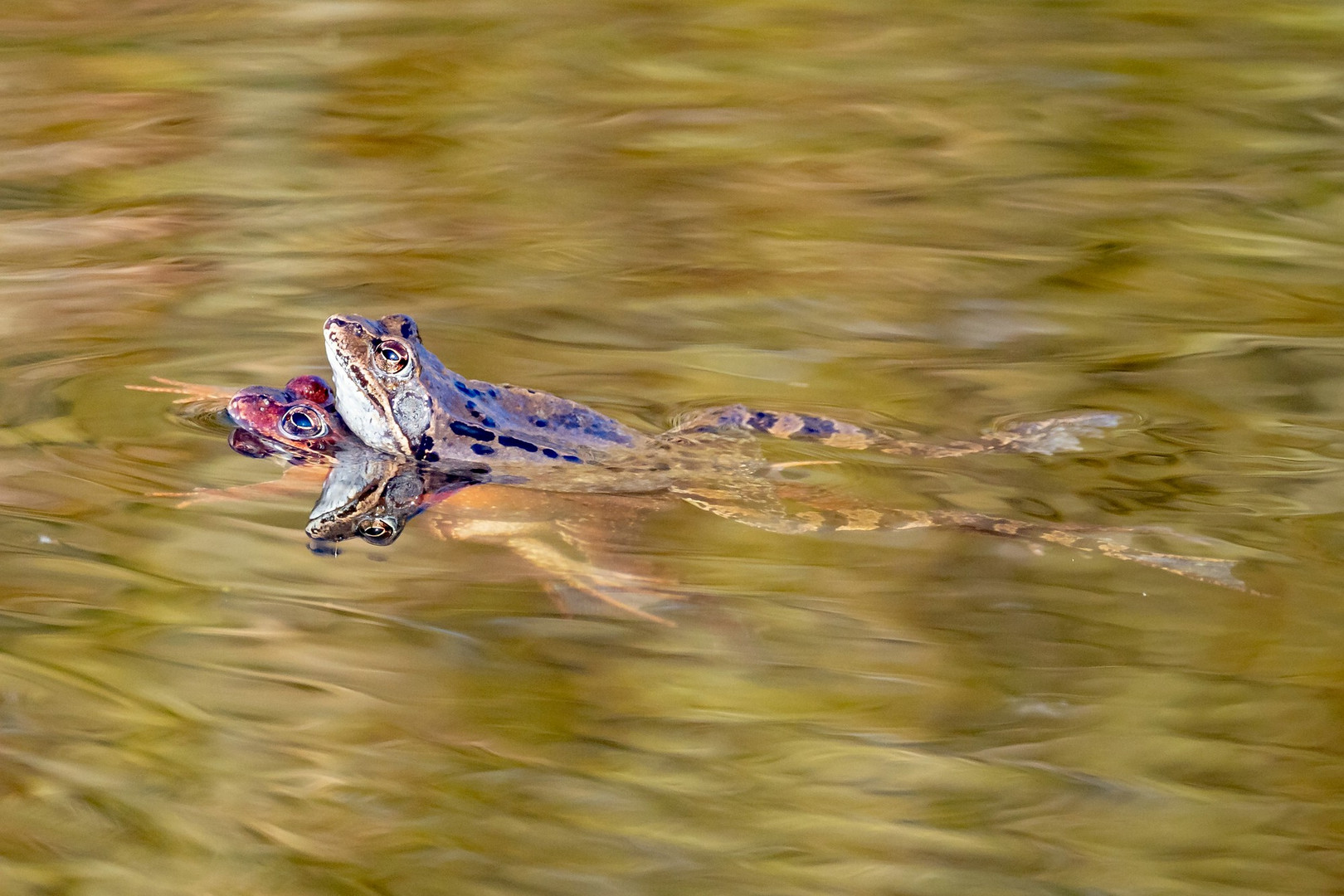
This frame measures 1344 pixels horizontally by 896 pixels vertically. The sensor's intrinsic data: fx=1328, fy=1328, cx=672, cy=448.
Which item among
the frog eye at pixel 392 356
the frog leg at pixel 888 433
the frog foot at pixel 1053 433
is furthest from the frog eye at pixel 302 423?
→ the frog foot at pixel 1053 433

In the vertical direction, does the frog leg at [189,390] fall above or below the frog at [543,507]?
above

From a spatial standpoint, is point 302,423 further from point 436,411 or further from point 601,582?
point 601,582

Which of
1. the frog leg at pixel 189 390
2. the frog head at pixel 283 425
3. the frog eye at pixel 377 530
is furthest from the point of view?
the frog leg at pixel 189 390

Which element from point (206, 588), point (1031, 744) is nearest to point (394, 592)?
point (206, 588)

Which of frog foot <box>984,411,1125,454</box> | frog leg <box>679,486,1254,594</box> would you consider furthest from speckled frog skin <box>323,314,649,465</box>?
frog foot <box>984,411,1125,454</box>

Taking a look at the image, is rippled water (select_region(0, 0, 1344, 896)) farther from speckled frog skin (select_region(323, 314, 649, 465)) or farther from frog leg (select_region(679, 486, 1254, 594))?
speckled frog skin (select_region(323, 314, 649, 465))

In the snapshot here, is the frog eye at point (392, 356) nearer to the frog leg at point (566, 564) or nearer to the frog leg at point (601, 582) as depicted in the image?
the frog leg at point (566, 564)
